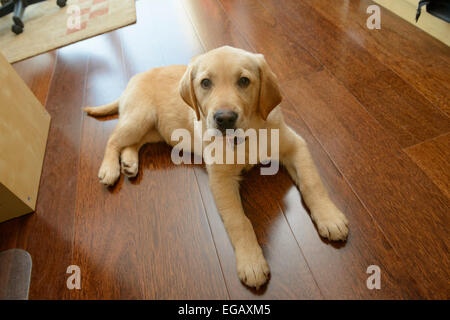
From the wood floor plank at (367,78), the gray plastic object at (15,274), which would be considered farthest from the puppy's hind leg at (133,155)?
the wood floor plank at (367,78)

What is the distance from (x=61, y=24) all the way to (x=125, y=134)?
8.46ft

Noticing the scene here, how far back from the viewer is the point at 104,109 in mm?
2189

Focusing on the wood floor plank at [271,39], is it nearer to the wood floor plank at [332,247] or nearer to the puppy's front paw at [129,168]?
the wood floor plank at [332,247]

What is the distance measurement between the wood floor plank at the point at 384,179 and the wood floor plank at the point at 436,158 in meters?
0.04

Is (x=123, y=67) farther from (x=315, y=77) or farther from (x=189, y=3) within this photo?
(x=315, y=77)

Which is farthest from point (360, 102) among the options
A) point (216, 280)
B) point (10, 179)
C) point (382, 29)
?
point (10, 179)

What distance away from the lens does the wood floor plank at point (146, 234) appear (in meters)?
1.40

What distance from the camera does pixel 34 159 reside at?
1947mm

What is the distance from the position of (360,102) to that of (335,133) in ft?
1.21

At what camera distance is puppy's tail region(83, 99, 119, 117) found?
85.8 inches

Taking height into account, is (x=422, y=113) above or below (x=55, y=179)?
below

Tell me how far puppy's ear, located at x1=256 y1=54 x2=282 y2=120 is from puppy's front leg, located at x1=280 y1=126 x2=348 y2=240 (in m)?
0.20

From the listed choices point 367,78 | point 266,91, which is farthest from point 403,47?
point 266,91

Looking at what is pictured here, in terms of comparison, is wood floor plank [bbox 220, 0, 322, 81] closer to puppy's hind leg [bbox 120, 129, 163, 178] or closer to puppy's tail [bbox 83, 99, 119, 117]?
puppy's hind leg [bbox 120, 129, 163, 178]
